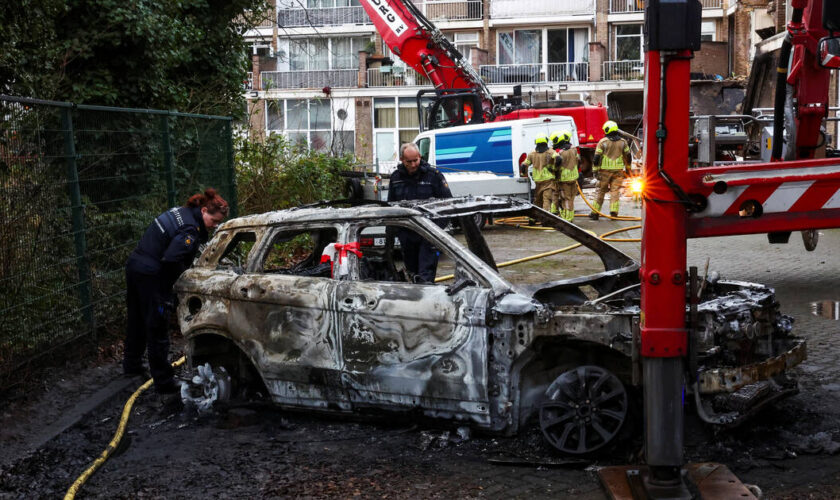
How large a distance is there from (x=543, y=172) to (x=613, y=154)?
1599 mm

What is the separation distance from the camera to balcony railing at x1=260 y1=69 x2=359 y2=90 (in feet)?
155

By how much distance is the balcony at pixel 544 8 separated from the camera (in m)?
44.7

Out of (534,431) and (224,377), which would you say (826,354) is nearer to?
(534,431)

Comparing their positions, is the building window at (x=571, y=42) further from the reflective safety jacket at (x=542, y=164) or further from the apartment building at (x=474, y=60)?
the reflective safety jacket at (x=542, y=164)

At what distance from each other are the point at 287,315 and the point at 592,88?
3938cm

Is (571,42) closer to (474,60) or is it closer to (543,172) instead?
(474,60)

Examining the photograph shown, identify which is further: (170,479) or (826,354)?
(826,354)

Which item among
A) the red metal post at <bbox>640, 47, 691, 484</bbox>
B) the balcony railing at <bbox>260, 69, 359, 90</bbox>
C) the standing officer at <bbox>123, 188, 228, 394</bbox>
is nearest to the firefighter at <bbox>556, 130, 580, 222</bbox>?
the standing officer at <bbox>123, 188, 228, 394</bbox>

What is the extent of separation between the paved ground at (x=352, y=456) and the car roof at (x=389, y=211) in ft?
4.56

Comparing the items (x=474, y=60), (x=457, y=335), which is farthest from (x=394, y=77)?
(x=457, y=335)

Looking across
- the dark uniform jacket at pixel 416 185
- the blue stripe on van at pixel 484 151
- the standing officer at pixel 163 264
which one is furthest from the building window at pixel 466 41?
the standing officer at pixel 163 264

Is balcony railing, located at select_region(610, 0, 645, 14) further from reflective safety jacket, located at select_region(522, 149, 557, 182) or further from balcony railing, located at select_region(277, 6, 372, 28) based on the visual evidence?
reflective safety jacket, located at select_region(522, 149, 557, 182)

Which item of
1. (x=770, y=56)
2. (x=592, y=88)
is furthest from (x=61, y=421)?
(x=592, y=88)

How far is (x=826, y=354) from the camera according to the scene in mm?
7648
